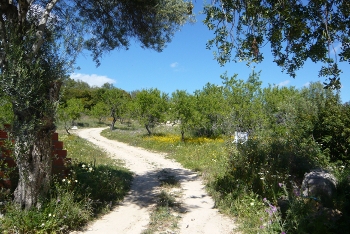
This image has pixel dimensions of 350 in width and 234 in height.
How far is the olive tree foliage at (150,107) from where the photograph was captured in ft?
82.5

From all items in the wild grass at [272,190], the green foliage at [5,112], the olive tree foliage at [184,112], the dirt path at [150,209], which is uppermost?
the olive tree foliage at [184,112]

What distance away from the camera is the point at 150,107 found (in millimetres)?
25672

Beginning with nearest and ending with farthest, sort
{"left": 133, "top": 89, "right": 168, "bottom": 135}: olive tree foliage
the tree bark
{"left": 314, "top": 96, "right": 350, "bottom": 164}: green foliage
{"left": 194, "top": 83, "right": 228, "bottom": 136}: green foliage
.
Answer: the tree bark → {"left": 314, "top": 96, "right": 350, "bottom": 164}: green foliage → {"left": 194, "top": 83, "right": 228, "bottom": 136}: green foliage → {"left": 133, "top": 89, "right": 168, "bottom": 135}: olive tree foliage

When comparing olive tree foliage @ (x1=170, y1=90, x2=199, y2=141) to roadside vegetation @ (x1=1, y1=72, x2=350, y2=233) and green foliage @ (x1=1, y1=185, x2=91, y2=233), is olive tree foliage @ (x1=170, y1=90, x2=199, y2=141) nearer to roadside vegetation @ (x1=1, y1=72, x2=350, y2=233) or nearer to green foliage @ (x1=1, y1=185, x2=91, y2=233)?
roadside vegetation @ (x1=1, y1=72, x2=350, y2=233)

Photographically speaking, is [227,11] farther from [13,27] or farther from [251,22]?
[13,27]

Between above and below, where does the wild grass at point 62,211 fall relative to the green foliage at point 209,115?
below

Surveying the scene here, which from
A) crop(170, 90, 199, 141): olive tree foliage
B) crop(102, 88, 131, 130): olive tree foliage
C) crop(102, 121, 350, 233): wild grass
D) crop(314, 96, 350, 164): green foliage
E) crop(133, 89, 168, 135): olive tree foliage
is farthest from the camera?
crop(102, 88, 131, 130): olive tree foliage

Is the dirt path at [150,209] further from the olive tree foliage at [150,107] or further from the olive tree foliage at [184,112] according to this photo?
the olive tree foliage at [150,107]

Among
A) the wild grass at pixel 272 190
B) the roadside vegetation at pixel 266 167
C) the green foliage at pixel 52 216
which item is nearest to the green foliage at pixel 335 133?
the roadside vegetation at pixel 266 167

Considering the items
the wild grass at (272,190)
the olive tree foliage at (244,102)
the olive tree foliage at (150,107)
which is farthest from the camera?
the olive tree foliage at (150,107)

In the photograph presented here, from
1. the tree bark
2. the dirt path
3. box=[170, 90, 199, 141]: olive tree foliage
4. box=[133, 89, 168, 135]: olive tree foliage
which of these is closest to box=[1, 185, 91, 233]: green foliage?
the tree bark

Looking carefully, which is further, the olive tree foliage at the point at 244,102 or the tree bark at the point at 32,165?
the olive tree foliage at the point at 244,102

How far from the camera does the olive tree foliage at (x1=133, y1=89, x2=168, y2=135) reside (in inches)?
990

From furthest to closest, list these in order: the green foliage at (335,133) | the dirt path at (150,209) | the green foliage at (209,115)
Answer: the green foliage at (209,115)
the green foliage at (335,133)
the dirt path at (150,209)
